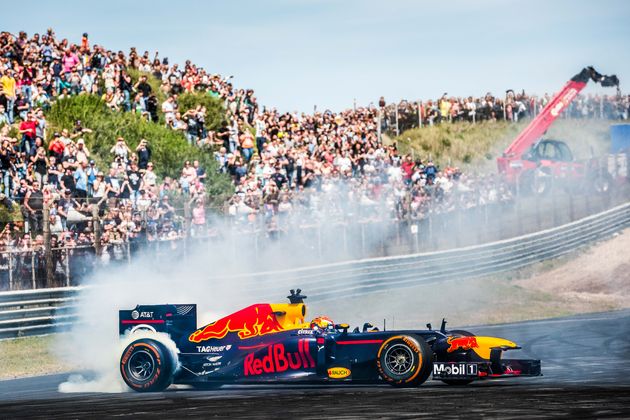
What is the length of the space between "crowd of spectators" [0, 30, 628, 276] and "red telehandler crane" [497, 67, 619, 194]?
2188mm

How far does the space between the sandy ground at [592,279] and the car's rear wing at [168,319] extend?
56.1 ft

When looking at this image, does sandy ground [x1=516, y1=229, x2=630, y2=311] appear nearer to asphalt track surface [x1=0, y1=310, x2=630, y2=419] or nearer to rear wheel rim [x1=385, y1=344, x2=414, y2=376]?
asphalt track surface [x1=0, y1=310, x2=630, y2=419]

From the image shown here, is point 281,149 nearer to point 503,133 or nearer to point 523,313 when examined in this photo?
point 523,313

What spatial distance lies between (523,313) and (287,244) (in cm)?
640

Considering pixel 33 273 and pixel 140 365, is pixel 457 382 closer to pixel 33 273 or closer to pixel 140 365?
pixel 140 365

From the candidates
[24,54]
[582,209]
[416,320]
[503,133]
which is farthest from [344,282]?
[503,133]

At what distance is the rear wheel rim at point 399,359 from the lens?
13600 mm

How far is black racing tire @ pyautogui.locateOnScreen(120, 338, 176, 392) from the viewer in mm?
14539

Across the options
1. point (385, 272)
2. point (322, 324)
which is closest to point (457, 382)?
point (322, 324)

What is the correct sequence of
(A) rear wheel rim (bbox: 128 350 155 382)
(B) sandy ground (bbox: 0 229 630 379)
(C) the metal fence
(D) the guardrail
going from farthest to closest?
(B) sandy ground (bbox: 0 229 630 379), (C) the metal fence, (D) the guardrail, (A) rear wheel rim (bbox: 128 350 155 382)

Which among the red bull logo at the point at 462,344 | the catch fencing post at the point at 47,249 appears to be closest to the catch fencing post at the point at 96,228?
the catch fencing post at the point at 47,249

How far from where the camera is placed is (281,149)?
29.7m

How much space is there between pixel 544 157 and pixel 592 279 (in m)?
8.65

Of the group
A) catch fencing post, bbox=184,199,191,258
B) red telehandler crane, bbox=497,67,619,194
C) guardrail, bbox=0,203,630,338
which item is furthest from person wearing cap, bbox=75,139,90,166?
red telehandler crane, bbox=497,67,619,194
